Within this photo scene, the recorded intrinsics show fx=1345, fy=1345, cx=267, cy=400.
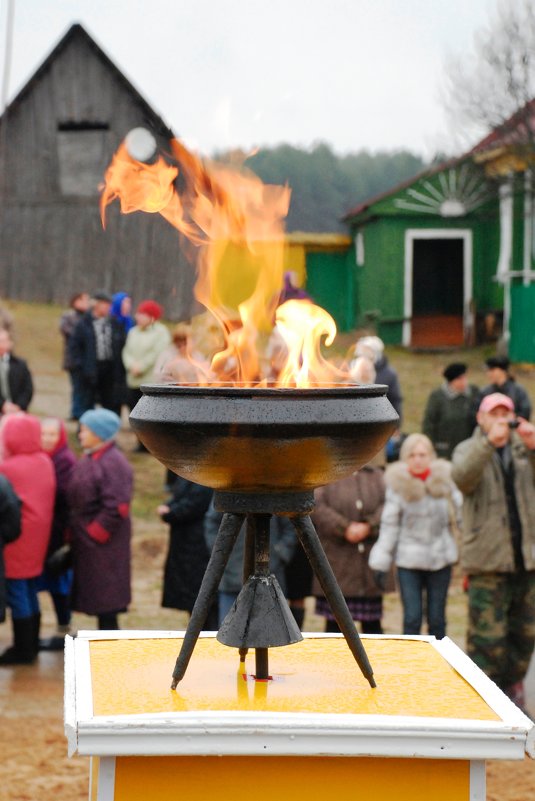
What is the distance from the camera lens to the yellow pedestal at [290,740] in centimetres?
370

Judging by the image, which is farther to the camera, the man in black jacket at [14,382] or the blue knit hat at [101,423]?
the man in black jacket at [14,382]

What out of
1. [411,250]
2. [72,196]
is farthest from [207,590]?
[72,196]

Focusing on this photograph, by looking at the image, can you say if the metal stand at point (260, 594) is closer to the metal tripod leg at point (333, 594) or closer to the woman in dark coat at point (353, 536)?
the metal tripod leg at point (333, 594)

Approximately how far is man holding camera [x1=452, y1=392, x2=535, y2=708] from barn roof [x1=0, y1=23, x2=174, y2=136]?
2151 cm

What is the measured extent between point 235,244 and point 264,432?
95 centimetres

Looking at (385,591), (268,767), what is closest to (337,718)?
(268,767)

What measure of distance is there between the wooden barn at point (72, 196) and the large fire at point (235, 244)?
23411mm

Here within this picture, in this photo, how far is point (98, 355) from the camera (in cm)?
1435

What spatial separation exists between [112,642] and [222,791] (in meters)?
1.07

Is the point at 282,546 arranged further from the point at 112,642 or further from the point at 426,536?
the point at 112,642

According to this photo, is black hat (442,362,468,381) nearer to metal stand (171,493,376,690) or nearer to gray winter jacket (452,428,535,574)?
gray winter jacket (452,428,535,574)

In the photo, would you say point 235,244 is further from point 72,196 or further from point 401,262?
point 72,196

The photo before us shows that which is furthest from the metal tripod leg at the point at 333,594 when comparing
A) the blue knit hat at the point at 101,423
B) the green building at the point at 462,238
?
the green building at the point at 462,238

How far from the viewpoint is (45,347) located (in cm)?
2158
